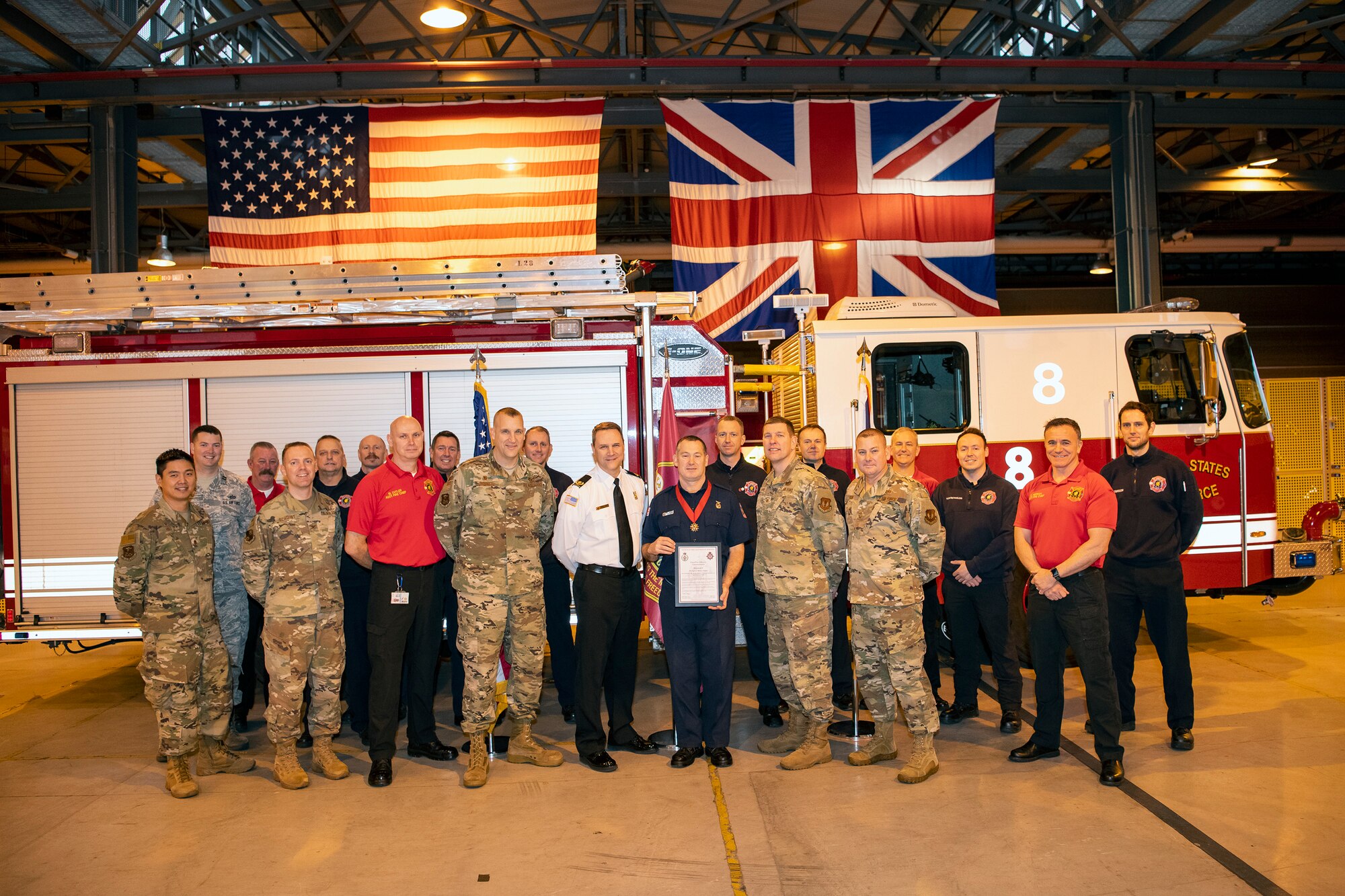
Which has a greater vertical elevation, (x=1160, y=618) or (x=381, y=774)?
(x=1160, y=618)

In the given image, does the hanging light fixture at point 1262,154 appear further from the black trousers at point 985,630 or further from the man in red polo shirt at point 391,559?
the man in red polo shirt at point 391,559

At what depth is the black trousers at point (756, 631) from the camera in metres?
6.02

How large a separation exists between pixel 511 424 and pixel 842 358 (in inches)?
119

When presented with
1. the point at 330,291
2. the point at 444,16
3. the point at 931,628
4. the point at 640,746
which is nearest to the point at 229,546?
the point at 330,291

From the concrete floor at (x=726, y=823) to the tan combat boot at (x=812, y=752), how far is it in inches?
2.4

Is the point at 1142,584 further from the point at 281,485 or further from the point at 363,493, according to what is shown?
the point at 281,485

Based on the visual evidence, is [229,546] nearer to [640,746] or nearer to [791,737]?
[640,746]

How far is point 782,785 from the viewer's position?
16.0ft

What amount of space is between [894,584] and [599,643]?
A: 1.76 m

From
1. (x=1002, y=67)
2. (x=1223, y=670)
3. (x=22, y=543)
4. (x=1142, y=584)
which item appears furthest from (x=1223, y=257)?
(x=22, y=543)

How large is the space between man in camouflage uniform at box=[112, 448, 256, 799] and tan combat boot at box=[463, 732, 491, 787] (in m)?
1.55

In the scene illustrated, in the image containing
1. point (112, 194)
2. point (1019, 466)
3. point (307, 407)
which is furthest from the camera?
point (112, 194)

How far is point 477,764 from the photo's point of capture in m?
5.03

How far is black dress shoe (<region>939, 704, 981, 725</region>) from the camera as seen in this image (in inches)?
235
